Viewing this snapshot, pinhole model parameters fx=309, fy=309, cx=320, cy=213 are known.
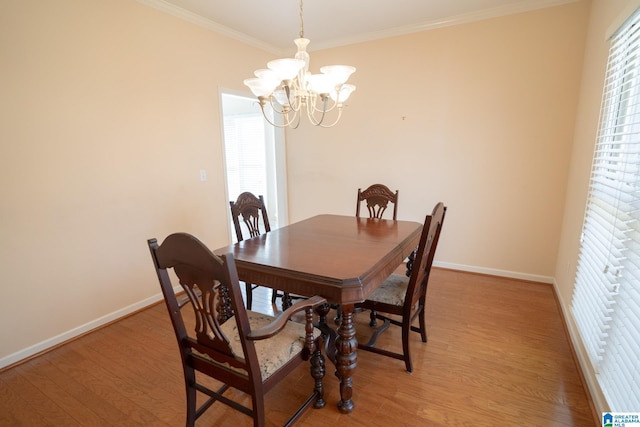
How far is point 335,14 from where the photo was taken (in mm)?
2990

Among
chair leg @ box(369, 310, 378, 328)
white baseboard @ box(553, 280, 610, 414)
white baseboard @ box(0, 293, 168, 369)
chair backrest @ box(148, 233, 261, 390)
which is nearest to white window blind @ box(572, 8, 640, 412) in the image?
white baseboard @ box(553, 280, 610, 414)

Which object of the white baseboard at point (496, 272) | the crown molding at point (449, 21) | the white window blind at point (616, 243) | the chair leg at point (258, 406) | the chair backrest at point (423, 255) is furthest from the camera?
the white baseboard at point (496, 272)

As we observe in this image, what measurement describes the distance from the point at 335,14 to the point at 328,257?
253 centimetres

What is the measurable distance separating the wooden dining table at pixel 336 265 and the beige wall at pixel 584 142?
134cm

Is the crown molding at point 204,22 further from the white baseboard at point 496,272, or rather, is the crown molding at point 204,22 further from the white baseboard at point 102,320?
the white baseboard at point 496,272

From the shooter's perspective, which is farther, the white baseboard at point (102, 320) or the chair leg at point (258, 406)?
the white baseboard at point (102, 320)

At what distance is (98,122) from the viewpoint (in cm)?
238

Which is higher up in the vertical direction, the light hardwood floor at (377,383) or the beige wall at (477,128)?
the beige wall at (477,128)

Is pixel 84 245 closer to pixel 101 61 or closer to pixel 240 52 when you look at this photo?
pixel 101 61

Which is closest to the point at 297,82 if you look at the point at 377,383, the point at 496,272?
the point at 377,383

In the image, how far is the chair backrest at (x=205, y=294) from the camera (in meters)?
1.08

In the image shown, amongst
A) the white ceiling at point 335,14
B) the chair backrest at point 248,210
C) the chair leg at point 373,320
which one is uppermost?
the white ceiling at point 335,14

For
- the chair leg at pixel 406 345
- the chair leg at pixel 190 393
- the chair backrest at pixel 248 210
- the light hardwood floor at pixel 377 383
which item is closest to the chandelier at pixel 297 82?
the chair backrest at pixel 248 210

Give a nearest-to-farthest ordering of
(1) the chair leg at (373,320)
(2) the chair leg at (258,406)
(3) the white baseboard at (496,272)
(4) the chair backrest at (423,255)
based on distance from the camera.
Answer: (2) the chair leg at (258,406), (4) the chair backrest at (423,255), (1) the chair leg at (373,320), (3) the white baseboard at (496,272)
